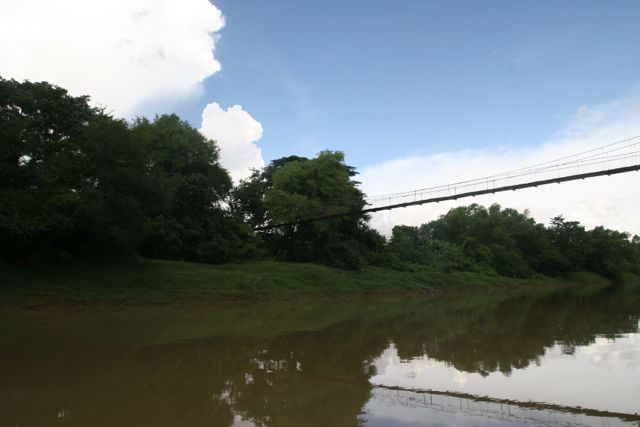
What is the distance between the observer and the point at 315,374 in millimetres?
10695

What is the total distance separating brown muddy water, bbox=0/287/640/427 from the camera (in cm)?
770

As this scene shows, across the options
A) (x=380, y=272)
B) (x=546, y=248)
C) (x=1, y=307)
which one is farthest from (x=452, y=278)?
(x=1, y=307)

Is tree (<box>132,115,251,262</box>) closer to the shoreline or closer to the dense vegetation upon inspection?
the dense vegetation

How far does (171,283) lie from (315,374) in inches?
766

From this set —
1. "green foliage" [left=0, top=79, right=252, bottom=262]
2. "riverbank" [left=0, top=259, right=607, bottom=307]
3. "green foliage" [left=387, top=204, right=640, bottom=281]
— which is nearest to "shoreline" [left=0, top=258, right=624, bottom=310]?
"riverbank" [left=0, top=259, right=607, bottom=307]

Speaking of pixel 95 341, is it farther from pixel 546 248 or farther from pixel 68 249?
pixel 546 248

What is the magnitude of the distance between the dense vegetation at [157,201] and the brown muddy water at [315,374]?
728 centimetres

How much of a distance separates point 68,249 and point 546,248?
75145 millimetres

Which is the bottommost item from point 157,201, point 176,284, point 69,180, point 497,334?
point 497,334

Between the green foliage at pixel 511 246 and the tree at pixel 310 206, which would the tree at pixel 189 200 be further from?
the green foliage at pixel 511 246

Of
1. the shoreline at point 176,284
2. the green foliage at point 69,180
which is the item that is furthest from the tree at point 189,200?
the shoreline at point 176,284

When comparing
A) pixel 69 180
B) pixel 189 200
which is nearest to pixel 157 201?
pixel 69 180

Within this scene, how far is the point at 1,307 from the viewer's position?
70.9ft

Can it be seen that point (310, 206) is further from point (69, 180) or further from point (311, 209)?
point (69, 180)
